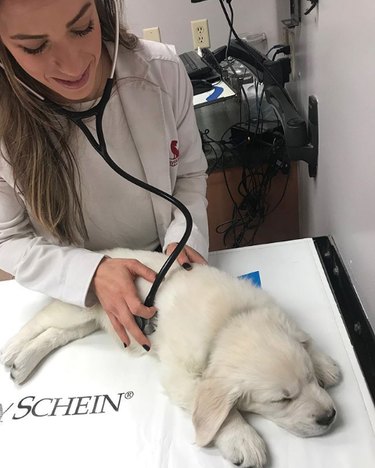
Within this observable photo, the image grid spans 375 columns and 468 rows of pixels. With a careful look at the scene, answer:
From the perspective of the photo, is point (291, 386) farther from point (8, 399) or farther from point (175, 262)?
point (8, 399)

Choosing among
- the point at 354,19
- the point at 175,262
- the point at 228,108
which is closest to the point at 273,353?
the point at 175,262

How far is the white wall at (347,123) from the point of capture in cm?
79

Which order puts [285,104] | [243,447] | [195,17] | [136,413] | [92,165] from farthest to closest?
[195,17], [285,104], [92,165], [136,413], [243,447]

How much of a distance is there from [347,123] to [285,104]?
535 millimetres

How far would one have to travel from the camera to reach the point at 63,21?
2.36ft

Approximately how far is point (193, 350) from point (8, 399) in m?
0.38

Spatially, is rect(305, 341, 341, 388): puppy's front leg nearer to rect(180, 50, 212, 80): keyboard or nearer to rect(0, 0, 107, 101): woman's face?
rect(0, 0, 107, 101): woman's face

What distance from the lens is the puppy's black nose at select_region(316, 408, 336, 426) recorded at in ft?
2.35

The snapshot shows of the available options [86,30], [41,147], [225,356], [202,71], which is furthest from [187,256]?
[202,71]

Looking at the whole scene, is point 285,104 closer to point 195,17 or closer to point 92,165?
point 92,165

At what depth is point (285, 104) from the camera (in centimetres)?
145

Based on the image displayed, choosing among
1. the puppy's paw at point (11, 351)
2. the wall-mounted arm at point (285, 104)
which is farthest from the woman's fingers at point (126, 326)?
the wall-mounted arm at point (285, 104)

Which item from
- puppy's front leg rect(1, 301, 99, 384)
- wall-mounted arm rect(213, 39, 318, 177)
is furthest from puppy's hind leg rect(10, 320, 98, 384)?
wall-mounted arm rect(213, 39, 318, 177)

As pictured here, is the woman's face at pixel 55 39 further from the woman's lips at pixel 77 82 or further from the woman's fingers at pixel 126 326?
the woman's fingers at pixel 126 326
